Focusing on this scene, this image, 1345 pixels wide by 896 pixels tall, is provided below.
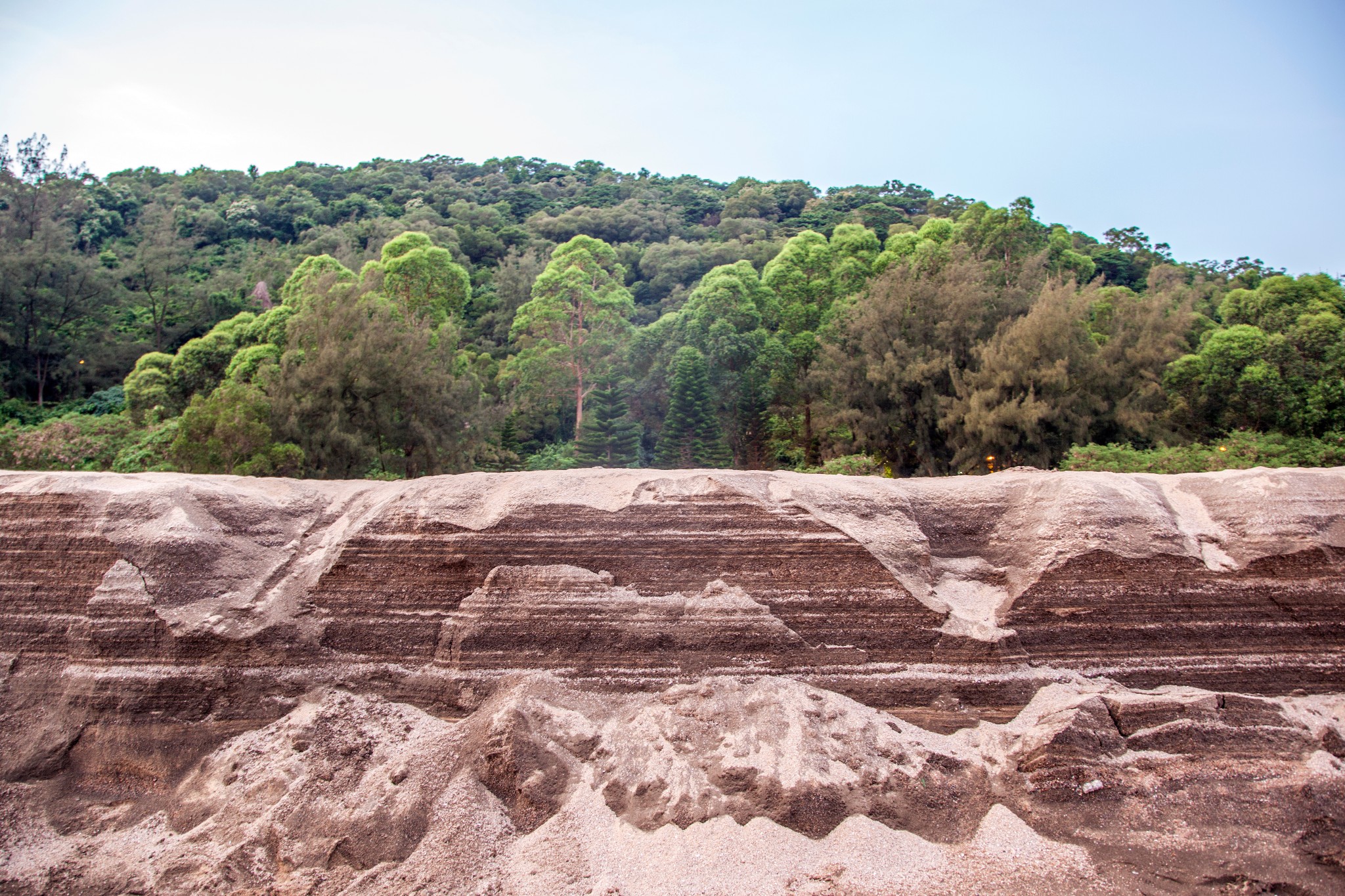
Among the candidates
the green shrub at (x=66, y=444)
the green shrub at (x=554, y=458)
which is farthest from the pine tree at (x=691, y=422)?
the green shrub at (x=66, y=444)

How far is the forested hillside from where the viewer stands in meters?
14.2

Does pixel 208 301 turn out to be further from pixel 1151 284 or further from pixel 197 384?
pixel 1151 284

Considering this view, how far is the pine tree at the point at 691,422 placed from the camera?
16.5 m

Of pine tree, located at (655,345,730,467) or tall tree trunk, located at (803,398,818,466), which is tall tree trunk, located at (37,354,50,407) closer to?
pine tree, located at (655,345,730,467)

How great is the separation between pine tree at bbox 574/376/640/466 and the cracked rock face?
1037 centimetres

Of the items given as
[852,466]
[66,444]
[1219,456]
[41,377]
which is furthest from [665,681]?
[41,377]

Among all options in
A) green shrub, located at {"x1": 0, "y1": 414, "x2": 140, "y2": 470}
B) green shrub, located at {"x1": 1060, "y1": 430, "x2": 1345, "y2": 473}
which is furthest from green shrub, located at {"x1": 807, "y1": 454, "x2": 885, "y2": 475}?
green shrub, located at {"x1": 0, "y1": 414, "x2": 140, "y2": 470}

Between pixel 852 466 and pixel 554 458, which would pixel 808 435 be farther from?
pixel 554 458

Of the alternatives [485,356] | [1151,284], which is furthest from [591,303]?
[1151,284]

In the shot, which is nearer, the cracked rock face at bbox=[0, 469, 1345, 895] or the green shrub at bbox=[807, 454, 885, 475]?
the cracked rock face at bbox=[0, 469, 1345, 895]

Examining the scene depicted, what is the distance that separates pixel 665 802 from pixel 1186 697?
12.0 feet

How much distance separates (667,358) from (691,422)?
1586 millimetres

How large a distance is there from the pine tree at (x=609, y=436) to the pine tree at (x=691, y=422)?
647 millimetres

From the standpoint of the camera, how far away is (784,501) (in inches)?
231
